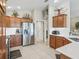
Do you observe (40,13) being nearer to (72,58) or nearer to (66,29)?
(66,29)

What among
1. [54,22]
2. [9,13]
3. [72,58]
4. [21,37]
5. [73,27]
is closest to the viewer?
[72,58]

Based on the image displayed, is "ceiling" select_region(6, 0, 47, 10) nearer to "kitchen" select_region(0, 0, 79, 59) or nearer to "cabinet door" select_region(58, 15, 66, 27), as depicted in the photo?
"kitchen" select_region(0, 0, 79, 59)

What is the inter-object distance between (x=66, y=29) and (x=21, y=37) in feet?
12.0

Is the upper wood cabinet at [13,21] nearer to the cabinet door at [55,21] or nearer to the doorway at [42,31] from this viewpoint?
the doorway at [42,31]

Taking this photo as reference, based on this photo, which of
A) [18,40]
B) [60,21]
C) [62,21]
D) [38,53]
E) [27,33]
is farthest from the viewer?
[27,33]

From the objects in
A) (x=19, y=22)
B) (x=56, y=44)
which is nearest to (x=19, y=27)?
(x=19, y=22)

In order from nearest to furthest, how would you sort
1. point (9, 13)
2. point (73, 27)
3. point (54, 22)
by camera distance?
1. point (73, 27)
2. point (54, 22)
3. point (9, 13)

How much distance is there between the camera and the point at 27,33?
9.10 metres

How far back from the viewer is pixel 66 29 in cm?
708

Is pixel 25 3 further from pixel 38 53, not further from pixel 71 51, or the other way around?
pixel 71 51

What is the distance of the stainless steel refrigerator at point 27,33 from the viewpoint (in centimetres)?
888

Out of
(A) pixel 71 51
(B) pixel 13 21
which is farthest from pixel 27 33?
(A) pixel 71 51

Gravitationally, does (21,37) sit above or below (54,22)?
below

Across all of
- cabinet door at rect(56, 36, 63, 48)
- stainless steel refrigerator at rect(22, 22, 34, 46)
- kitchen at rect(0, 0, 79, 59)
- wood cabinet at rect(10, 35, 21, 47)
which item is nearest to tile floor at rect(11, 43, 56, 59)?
kitchen at rect(0, 0, 79, 59)
